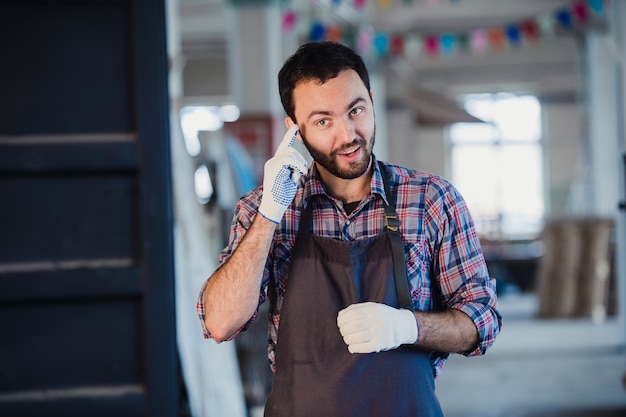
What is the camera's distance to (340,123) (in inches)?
72.8

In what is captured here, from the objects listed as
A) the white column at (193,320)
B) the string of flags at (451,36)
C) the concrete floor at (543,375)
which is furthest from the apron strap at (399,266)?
the string of flags at (451,36)

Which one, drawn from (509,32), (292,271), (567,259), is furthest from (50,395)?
(509,32)

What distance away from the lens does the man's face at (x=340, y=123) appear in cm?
185

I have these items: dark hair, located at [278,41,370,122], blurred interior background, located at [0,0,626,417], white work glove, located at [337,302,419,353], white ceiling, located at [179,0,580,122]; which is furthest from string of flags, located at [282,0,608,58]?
white work glove, located at [337,302,419,353]

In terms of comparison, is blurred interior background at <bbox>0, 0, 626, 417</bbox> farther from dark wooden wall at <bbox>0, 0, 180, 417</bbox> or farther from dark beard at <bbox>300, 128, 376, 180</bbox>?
dark beard at <bbox>300, 128, 376, 180</bbox>

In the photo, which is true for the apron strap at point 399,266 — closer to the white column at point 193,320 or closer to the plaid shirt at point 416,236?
the plaid shirt at point 416,236

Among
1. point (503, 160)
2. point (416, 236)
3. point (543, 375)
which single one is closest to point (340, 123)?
point (416, 236)

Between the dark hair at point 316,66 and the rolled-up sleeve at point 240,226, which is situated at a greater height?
the dark hair at point 316,66

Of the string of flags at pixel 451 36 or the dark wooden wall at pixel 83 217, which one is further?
the string of flags at pixel 451 36

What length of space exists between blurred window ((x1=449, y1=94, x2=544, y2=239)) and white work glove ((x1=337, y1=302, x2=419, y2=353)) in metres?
19.7

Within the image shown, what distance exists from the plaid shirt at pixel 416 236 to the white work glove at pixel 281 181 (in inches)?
3.6

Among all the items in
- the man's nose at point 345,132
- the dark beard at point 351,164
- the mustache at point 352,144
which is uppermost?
the man's nose at point 345,132

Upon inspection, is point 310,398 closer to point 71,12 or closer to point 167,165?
point 167,165

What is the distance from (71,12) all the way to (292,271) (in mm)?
952
